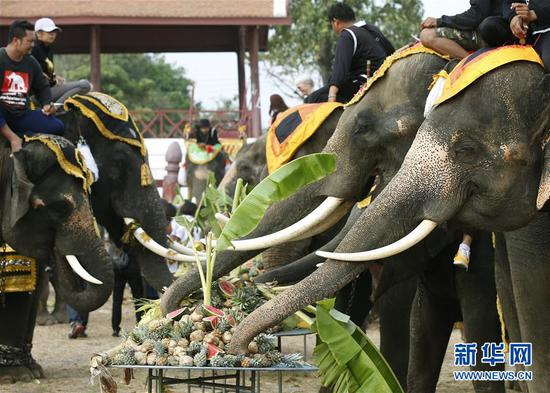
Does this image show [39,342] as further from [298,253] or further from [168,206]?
[298,253]

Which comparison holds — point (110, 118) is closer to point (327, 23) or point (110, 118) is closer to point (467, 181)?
point (467, 181)

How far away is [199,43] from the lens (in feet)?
102

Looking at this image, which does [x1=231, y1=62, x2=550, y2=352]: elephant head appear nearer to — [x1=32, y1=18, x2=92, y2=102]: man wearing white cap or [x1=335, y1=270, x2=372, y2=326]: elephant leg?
[x1=335, y1=270, x2=372, y2=326]: elephant leg

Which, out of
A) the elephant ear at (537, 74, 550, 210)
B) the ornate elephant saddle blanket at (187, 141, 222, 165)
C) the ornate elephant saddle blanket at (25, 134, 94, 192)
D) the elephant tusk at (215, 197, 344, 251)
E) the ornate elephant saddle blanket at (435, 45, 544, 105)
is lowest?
the elephant tusk at (215, 197, 344, 251)

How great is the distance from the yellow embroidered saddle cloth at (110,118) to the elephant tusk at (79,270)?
1711 millimetres

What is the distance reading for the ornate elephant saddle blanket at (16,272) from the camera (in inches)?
399

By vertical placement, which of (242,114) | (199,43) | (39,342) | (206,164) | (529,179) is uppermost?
(199,43)

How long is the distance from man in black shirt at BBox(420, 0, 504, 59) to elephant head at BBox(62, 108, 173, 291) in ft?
15.2

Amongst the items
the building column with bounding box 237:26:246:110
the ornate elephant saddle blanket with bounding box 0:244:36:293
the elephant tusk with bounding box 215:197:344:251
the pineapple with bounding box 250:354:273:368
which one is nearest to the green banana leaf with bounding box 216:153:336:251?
the elephant tusk with bounding box 215:197:344:251

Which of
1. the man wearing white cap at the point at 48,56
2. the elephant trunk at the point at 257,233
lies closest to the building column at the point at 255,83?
the man wearing white cap at the point at 48,56

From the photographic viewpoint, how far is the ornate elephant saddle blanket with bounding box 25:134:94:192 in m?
9.77

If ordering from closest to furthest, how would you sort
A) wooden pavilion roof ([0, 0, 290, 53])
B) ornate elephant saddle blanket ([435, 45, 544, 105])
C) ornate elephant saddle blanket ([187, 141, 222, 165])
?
ornate elephant saddle blanket ([435, 45, 544, 105])
ornate elephant saddle blanket ([187, 141, 222, 165])
wooden pavilion roof ([0, 0, 290, 53])

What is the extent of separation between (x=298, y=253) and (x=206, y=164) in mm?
10147

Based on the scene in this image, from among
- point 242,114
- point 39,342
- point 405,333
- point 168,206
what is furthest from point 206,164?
point 405,333
